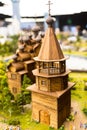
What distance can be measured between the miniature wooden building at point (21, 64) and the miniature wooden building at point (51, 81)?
3.29 meters

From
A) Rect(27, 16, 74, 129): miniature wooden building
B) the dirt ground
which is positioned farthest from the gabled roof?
the dirt ground

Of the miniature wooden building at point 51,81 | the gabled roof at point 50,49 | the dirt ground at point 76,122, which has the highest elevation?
the gabled roof at point 50,49

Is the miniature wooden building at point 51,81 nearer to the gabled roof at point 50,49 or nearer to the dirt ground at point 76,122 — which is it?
the gabled roof at point 50,49

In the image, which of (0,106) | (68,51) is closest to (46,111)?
(0,106)

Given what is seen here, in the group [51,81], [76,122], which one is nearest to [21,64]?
[51,81]

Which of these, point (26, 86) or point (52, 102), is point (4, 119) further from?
point (52, 102)

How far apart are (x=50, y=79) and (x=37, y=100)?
1695 mm

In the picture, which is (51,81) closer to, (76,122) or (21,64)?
(76,122)

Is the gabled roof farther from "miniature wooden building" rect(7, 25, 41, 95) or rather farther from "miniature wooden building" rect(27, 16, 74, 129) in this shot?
"miniature wooden building" rect(7, 25, 41, 95)

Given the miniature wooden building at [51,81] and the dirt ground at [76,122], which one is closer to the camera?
the miniature wooden building at [51,81]

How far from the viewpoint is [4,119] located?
52.1ft

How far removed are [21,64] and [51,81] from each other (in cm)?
448

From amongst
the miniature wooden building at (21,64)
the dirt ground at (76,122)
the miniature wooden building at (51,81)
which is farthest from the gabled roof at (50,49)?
the dirt ground at (76,122)

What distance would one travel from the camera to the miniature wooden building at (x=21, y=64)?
18.0m
